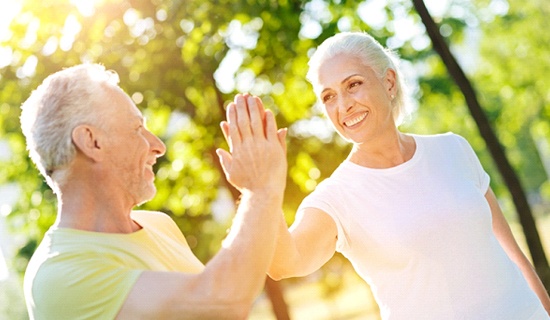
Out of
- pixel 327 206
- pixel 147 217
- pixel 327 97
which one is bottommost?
pixel 327 206

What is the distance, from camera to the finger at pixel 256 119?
2.48 m

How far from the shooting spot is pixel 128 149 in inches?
104

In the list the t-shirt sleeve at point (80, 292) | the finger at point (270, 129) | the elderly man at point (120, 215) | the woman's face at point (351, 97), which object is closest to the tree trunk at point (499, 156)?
the woman's face at point (351, 97)

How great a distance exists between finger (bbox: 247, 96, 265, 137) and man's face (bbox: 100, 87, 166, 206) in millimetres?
428

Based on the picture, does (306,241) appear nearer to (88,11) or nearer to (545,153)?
(88,11)

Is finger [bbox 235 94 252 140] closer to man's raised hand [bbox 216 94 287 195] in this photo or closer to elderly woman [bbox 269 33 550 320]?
man's raised hand [bbox 216 94 287 195]

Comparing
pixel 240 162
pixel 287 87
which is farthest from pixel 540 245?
pixel 240 162

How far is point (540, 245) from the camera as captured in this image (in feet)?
27.3

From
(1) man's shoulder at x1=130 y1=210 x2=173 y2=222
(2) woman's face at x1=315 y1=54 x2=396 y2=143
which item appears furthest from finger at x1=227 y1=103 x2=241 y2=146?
(2) woman's face at x1=315 y1=54 x2=396 y2=143

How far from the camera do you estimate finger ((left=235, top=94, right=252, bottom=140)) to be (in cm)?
247

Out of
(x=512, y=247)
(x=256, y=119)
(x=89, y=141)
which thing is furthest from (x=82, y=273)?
(x=512, y=247)

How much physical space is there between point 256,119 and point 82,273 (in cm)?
68

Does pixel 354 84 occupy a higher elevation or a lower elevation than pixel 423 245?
higher

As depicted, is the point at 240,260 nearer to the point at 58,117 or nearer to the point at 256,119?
the point at 256,119
